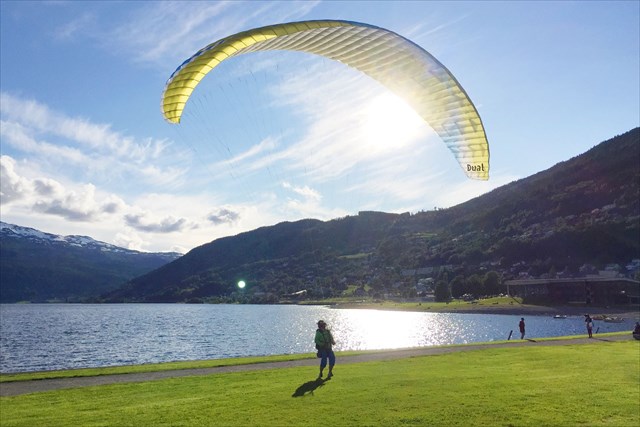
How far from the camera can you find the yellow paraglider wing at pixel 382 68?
38.3 ft

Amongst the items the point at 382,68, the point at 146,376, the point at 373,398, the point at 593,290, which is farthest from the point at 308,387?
the point at 593,290

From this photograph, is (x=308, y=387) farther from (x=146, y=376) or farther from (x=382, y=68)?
(x=382, y=68)

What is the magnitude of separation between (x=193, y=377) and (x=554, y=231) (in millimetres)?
186323

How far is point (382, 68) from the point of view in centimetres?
1437

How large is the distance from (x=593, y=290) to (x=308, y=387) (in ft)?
354

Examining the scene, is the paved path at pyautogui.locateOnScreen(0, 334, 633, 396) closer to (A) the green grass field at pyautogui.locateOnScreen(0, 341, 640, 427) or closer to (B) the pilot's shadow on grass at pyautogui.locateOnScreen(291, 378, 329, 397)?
(A) the green grass field at pyautogui.locateOnScreen(0, 341, 640, 427)

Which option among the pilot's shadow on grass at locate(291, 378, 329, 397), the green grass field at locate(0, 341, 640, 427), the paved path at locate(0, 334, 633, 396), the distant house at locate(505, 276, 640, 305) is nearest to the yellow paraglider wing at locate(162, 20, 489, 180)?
the green grass field at locate(0, 341, 640, 427)

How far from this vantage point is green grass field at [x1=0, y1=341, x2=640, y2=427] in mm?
9992

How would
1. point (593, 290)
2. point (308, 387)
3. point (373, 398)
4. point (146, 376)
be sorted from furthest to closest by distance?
1. point (593, 290)
2. point (146, 376)
3. point (308, 387)
4. point (373, 398)

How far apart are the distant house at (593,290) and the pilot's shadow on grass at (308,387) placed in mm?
105296

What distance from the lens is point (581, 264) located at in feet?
508

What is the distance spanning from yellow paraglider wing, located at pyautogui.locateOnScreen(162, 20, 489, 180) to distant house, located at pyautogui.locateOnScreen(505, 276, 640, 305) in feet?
341

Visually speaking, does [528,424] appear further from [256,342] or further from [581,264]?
[581,264]

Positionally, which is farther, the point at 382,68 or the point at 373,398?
the point at 382,68
